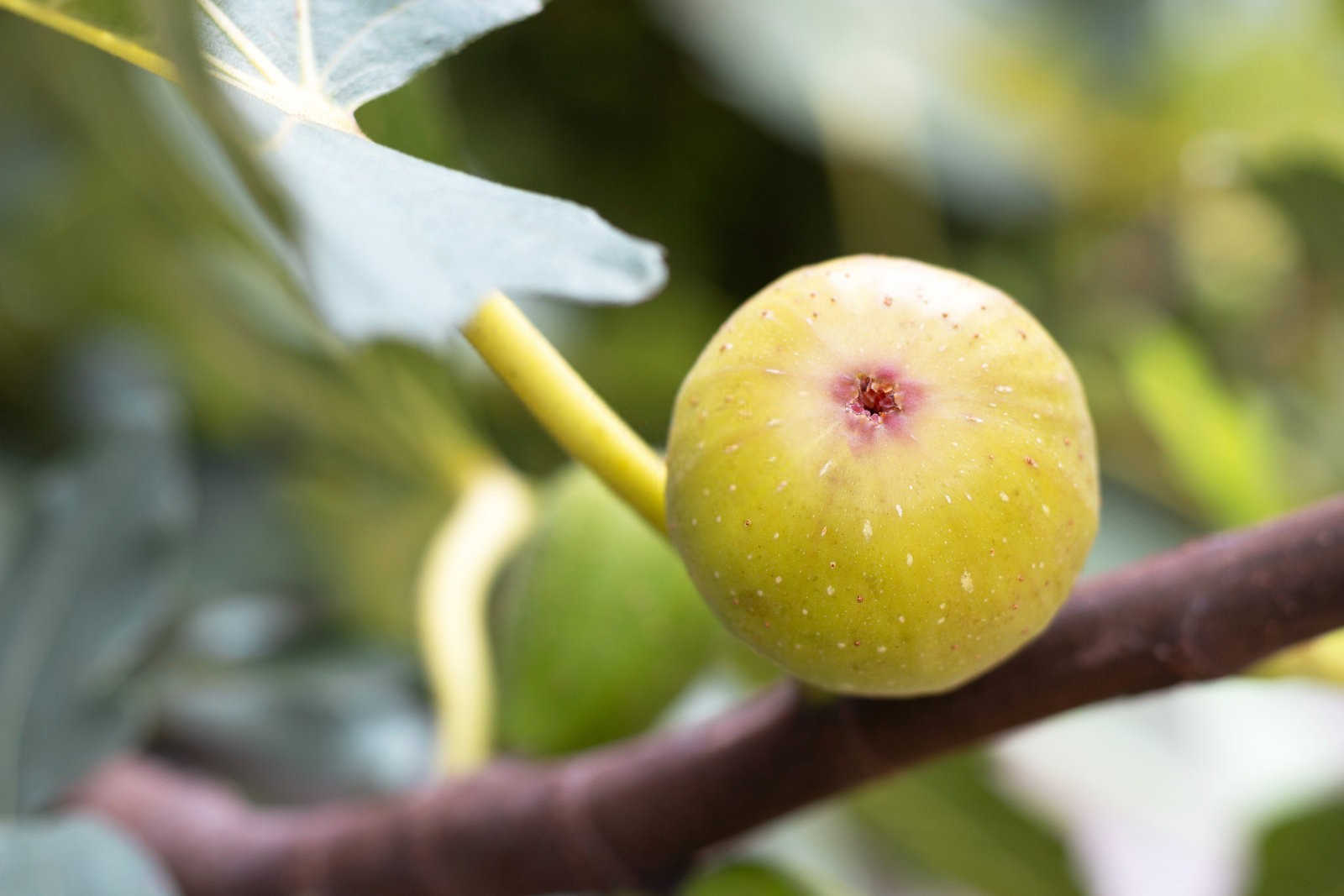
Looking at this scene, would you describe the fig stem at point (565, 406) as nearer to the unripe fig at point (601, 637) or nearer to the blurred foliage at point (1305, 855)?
the unripe fig at point (601, 637)

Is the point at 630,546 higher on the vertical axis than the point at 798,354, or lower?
lower

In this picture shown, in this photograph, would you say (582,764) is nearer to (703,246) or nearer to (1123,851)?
(703,246)

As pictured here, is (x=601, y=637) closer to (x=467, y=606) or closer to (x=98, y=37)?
(x=467, y=606)

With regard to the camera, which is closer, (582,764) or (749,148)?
(582,764)

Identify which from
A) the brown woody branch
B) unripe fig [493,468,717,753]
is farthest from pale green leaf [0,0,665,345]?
unripe fig [493,468,717,753]

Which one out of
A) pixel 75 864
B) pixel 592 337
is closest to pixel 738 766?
pixel 75 864

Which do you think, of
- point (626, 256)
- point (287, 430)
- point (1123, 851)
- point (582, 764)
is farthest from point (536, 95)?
point (1123, 851)
